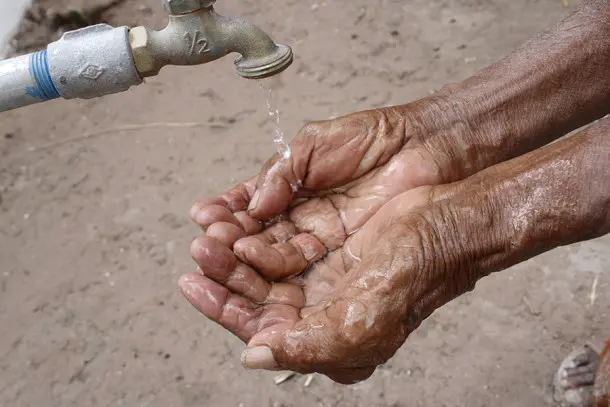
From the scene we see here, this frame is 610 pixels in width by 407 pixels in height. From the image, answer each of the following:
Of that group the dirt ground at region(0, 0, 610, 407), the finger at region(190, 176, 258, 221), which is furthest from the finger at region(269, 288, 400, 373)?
the dirt ground at region(0, 0, 610, 407)

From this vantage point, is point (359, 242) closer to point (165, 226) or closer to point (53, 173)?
point (165, 226)

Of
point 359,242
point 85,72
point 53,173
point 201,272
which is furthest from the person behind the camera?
point 53,173

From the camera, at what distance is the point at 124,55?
123 cm

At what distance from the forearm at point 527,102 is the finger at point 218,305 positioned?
0.69 m

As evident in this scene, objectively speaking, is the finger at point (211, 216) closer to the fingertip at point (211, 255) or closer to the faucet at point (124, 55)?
the fingertip at point (211, 255)

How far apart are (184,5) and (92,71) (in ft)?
0.67

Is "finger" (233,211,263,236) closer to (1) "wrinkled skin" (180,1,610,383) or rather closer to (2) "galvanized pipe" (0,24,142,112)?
(1) "wrinkled skin" (180,1,610,383)

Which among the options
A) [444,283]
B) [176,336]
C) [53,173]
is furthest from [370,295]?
[53,173]

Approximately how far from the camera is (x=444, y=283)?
5.00ft

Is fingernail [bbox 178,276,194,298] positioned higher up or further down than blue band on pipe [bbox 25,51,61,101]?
further down

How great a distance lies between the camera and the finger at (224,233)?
1668 mm

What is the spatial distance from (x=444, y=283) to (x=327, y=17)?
244 cm

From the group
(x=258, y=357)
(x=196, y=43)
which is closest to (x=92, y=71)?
(x=196, y=43)

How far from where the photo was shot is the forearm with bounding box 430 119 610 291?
4.67 feet
